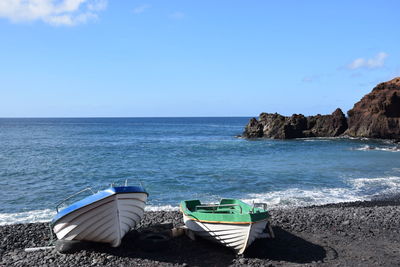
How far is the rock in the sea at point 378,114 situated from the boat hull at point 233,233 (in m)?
56.9

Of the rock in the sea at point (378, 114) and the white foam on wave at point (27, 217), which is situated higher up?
the rock in the sea at point (378, 114)

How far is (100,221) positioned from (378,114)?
199 feet

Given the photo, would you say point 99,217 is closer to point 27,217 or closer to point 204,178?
point 27,217

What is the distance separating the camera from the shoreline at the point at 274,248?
1077cm

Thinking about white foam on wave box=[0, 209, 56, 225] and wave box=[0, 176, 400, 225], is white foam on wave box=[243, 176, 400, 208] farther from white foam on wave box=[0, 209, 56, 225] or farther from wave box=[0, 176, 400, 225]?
white foam on wave box=[0, 209, 56, 225]

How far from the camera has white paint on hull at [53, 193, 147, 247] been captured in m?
11.1

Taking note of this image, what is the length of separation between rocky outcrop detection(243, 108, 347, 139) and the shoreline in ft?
175

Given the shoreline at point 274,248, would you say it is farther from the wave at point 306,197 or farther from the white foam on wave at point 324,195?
the white foam on wave at point 324,195

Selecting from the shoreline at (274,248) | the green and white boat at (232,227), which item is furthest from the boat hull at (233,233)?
the shoreline at (274,248)

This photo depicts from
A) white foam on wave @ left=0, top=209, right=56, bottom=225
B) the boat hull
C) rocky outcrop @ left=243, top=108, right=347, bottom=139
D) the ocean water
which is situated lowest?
white foam on wave @ left=0, top=209, right=56, bottom=225

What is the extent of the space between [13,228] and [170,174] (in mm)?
16016

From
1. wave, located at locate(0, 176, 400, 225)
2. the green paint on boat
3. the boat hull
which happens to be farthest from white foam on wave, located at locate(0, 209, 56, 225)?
the boat hull

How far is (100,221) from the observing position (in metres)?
11.1

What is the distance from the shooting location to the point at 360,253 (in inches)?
453
